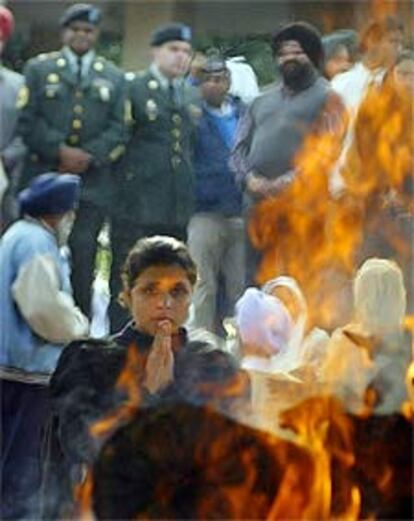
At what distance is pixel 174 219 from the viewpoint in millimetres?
5207

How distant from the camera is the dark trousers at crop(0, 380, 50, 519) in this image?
4801mm

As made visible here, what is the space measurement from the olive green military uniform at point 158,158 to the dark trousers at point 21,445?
0.59 m

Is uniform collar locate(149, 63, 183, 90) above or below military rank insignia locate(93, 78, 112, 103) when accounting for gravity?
above

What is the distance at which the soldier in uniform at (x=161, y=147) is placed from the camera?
17.0 ft

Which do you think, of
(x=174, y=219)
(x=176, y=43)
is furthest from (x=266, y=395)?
(x=176, y=43)

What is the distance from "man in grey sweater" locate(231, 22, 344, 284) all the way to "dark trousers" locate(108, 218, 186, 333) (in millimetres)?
237

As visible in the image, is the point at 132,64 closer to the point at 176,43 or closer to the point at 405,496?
the point at 176,43

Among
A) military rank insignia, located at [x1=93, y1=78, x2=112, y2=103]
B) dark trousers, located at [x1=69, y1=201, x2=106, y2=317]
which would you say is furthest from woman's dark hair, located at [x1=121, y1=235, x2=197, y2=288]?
military rank insignia, located at [x1=93, y1=78, x2=112, y2=103]

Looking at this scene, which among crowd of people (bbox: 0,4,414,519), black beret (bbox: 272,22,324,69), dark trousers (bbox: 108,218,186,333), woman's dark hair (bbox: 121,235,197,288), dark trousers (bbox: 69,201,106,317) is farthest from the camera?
black beret (bbox: 272,22,324,69)

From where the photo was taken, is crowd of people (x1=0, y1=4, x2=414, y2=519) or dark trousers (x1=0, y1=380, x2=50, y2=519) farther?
dark trousers (x1=0, y1=380, x2=50, y2=519)

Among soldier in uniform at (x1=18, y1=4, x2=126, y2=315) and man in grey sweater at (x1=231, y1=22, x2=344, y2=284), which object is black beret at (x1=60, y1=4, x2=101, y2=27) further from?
man in grey sweater at (x1=231, y1=22, x2=344, y2=284)

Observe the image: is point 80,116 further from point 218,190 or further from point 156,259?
point 156,259

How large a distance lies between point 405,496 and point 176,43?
151 centimetres

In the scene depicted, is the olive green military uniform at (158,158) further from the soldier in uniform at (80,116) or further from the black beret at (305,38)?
the black beret at (305,38)
